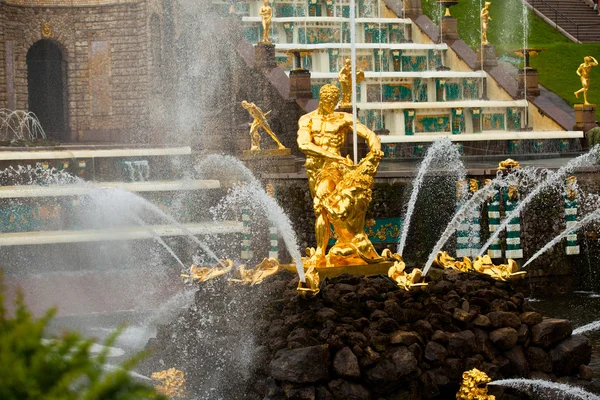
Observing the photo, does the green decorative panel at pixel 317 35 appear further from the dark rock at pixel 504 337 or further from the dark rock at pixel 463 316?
the dark rock at pixel 504 337

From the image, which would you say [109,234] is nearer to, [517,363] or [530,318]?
[530,318]

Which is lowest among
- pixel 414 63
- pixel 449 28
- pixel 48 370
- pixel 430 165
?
pixel 48 370

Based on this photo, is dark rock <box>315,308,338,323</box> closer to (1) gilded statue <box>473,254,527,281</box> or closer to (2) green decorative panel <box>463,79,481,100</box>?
(1) gilded statue <box>473,254,527,281</box>

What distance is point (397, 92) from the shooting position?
25328 mm

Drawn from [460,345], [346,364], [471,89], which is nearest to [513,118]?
[471,89]

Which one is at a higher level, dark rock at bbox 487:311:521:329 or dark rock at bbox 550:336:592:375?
dark rock at bbox 487:311:521:329

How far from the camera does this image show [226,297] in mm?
10883

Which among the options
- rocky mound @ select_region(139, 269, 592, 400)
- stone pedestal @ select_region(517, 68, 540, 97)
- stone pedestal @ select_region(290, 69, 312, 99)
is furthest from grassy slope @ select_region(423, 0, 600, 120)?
rocky mound @ select_region(139, 269, 592, 400)

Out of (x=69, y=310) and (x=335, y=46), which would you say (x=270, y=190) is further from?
(x=335, y=46)

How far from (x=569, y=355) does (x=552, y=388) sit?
1.41 ft

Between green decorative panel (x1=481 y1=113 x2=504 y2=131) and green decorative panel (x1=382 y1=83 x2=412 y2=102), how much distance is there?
161 centimetres

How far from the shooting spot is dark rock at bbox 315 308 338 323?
32.5 feet

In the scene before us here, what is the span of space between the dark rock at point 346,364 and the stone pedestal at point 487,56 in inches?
713

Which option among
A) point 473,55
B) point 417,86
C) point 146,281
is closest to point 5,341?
point 146,281
